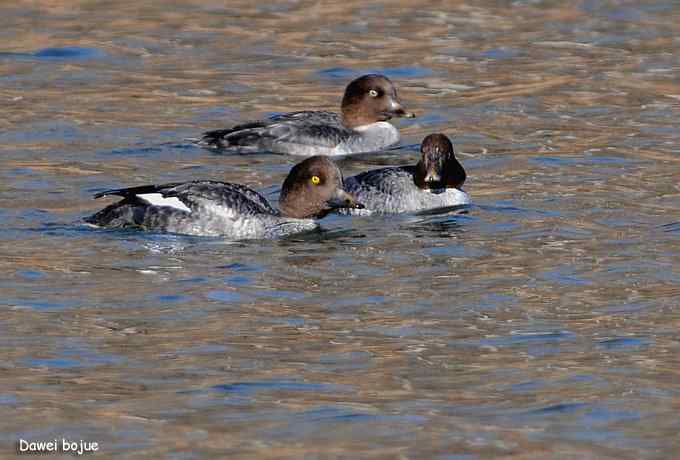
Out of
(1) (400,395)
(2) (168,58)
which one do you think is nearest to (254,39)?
(2) (168,58)

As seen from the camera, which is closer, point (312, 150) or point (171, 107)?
point (312, 150)

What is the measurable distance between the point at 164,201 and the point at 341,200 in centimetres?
168

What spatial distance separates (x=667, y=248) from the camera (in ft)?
48.0

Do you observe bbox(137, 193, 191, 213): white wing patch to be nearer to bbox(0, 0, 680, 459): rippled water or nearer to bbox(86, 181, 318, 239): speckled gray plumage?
bbox(86, 181, 318, 239): speckled gray plumage

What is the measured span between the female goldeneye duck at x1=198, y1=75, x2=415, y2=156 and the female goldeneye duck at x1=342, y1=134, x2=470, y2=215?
2911mm

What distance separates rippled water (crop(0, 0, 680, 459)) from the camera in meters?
10.1

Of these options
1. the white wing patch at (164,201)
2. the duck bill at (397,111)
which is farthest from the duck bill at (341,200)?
the duck bill at (397,111)

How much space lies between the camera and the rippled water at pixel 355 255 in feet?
33.0

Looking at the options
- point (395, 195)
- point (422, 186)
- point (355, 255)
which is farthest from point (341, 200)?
point (422, 186)

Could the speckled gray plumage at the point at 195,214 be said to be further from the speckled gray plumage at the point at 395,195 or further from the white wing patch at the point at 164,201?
the speckled gray plumage at the point at 395,195

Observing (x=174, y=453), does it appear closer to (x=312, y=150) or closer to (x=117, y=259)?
(x=117, y=259)

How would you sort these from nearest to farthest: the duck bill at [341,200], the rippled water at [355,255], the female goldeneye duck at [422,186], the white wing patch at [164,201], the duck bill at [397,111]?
the rippled water at [355,255] → the white wing patch at [164,201] → the duck bill at [341,200] → the female goldeneye duck at [422,186] → the duck bill at [397,111]

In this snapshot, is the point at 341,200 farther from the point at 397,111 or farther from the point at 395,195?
the point at 397,111

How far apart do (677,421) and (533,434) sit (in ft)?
2.92
